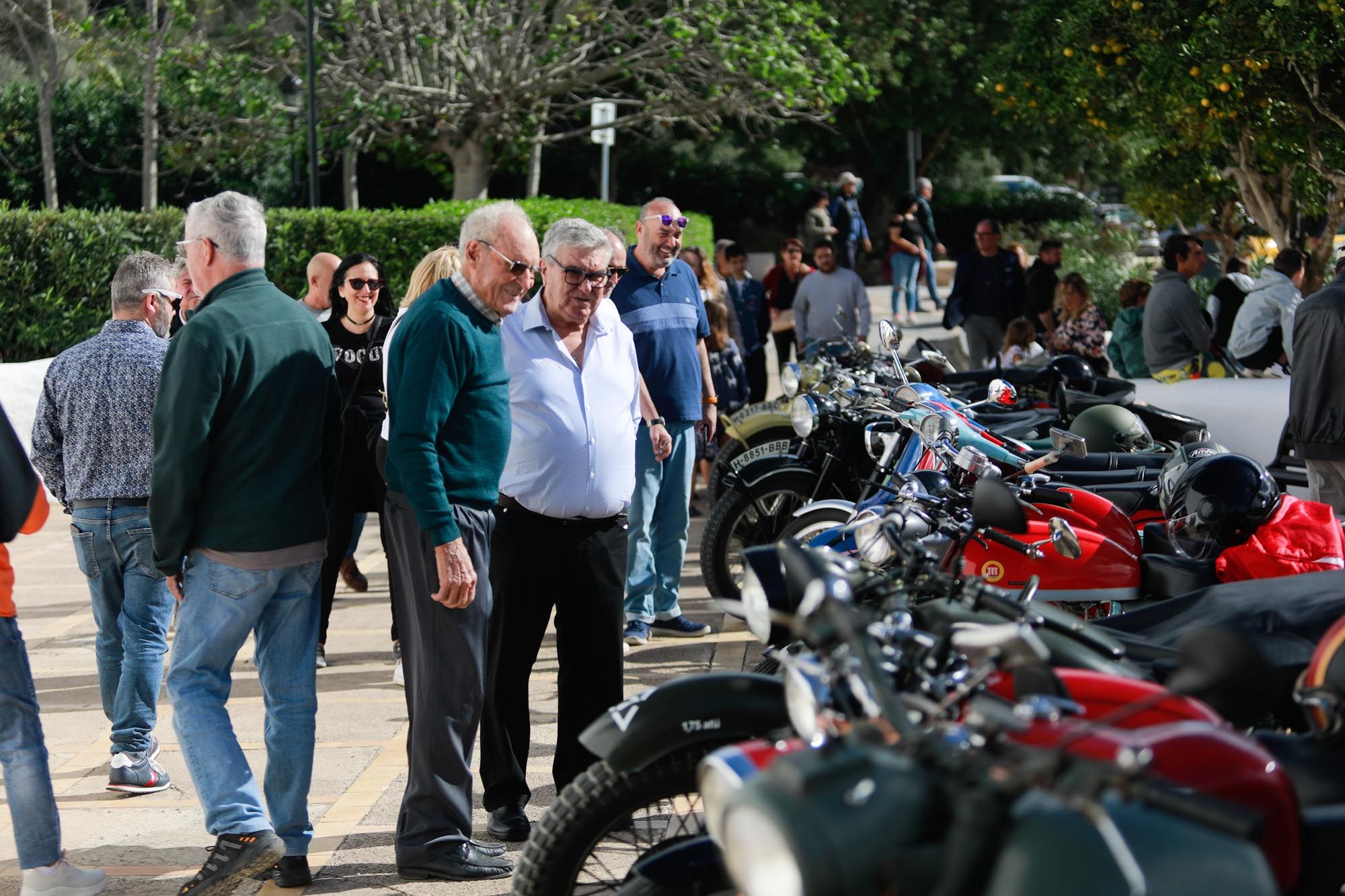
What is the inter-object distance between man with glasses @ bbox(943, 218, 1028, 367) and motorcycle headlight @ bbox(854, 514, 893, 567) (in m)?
8.65

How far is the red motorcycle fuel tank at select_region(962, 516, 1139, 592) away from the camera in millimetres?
4820

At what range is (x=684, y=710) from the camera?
3.06m

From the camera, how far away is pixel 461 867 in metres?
4.21

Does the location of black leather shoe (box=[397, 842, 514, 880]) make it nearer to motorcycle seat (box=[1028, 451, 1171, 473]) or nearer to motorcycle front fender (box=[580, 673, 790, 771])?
motorcycle front fender (box=[580, 673, 790, 771])

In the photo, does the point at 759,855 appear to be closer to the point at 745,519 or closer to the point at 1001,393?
the point at 1001,393

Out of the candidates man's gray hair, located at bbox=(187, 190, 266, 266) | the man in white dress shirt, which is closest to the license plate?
the man in white dress shirt

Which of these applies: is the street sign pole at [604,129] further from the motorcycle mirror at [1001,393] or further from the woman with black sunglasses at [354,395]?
the motorcycle mirror at [1001,393]

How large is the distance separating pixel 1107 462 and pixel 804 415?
154 cm

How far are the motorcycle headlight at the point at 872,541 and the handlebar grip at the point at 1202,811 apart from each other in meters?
1.63

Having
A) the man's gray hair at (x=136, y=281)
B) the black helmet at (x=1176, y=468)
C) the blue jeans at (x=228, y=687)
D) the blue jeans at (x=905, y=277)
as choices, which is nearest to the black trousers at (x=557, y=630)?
the blue jeans at (x=228, y=687)

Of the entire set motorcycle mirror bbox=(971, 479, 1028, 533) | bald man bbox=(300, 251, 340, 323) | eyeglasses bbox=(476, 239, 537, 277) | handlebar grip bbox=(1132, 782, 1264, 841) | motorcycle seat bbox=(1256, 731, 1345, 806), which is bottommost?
motorcycle seat bbox=(1256, 731, 1345, 806)

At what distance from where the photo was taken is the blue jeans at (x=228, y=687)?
13.3 feet

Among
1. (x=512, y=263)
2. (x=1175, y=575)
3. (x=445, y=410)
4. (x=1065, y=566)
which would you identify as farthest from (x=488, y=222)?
(x=1175, y=575)

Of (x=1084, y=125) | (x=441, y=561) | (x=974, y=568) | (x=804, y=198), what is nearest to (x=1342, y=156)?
(x=1084, y=125)
